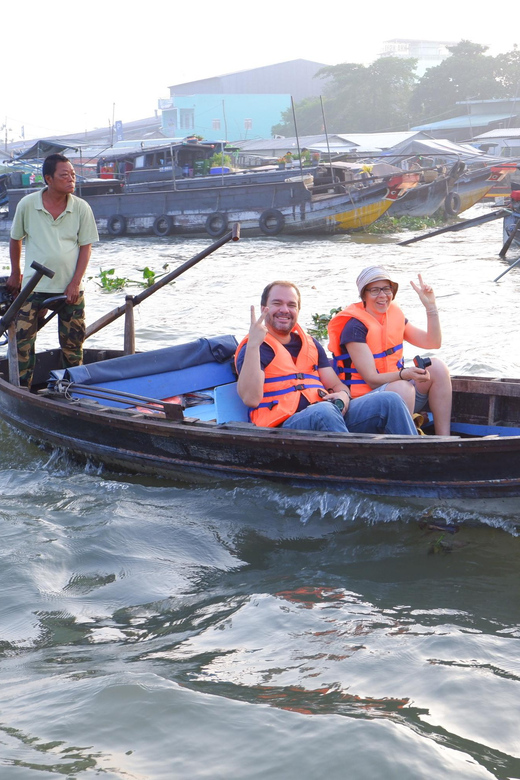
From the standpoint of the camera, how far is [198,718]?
8.78 feet

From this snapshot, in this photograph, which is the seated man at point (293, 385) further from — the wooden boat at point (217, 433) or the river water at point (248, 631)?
the river water at point (248, 631)

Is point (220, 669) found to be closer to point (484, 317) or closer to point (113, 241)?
point (484, 317)

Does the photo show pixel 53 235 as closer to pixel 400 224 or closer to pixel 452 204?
pixel 400 224

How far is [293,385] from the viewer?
4.54 m

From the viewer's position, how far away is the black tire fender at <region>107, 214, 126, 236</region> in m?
22.6

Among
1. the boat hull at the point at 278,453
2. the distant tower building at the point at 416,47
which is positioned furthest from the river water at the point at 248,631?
the distant tower building at the point at 416,47

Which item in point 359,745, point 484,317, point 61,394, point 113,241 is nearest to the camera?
point 359,745

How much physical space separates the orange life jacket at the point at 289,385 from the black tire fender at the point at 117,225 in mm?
18961

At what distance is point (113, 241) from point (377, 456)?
1944cm

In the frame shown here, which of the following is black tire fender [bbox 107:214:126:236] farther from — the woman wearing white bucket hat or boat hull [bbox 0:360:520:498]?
the woman wearing white bucket hat

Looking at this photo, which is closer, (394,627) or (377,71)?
(394,627)

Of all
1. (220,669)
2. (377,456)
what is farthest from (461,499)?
(220,669)

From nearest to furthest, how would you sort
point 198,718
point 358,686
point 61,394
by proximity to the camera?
point 198,718, point 358,686, point 61,394

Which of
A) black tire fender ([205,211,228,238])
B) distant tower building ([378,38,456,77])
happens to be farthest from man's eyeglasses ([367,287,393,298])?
distant tower building ([378,38,456,77])
